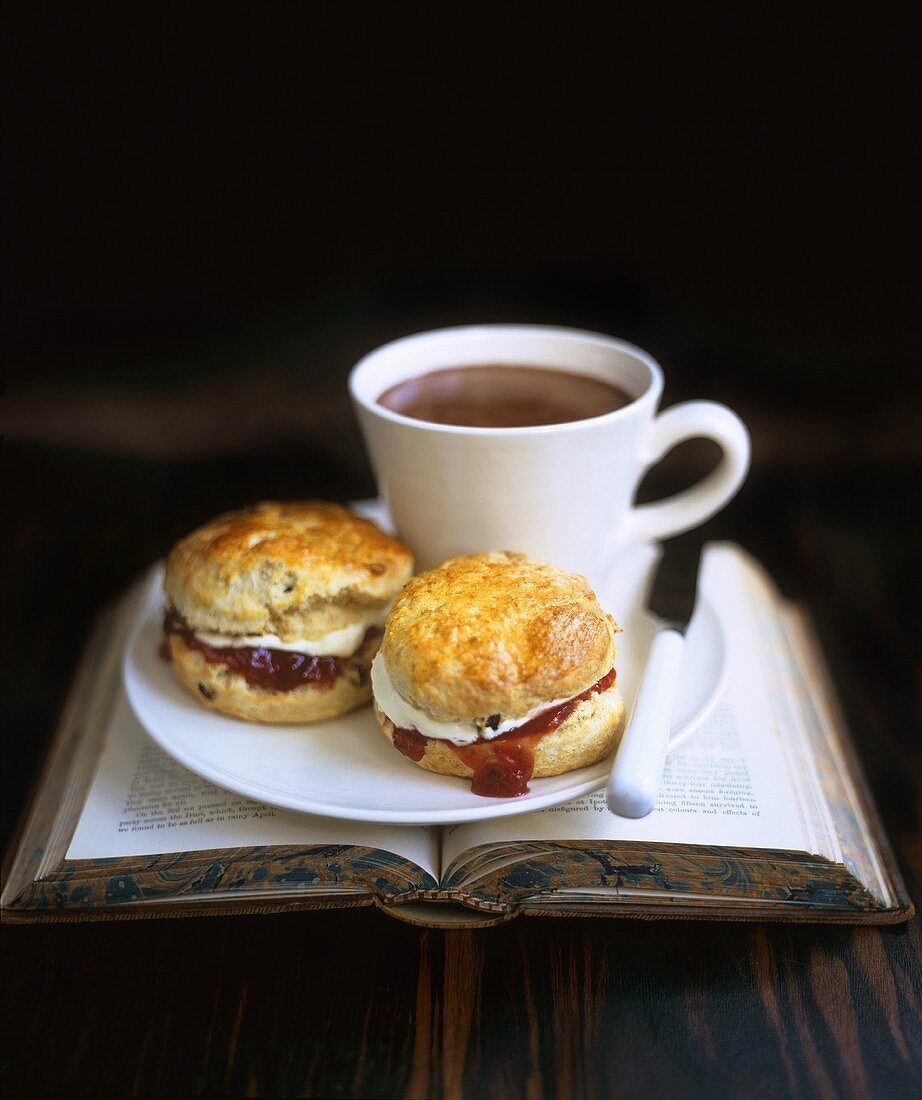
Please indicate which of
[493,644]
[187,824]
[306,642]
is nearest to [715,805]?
[493,644]

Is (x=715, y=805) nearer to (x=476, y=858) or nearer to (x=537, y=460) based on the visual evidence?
(x=476, y=858)

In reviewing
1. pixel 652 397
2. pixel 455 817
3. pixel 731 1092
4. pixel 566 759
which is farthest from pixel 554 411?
pixel 731 1092

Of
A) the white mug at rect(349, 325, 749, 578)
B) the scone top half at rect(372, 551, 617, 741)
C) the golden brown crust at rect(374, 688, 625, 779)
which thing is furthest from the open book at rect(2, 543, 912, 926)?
the white mug at rect(349, 325, 749, 578)

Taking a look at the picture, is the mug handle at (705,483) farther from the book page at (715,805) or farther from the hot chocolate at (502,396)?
the book page at (715,805)

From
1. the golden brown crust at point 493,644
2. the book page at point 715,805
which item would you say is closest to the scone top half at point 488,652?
the golden brown crust at point 493,644

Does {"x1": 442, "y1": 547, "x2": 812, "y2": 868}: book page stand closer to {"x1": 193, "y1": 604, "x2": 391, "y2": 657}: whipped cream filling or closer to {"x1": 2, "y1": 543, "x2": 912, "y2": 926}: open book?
{"x1": 2, "y1": 543, "x2": 912, "y2": 926}: open book

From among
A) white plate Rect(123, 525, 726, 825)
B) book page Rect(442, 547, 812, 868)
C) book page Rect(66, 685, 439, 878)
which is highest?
white plate Rect(123, 525, 726, 825)

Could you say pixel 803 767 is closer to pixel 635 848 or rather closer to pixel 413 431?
pixel 635 848
